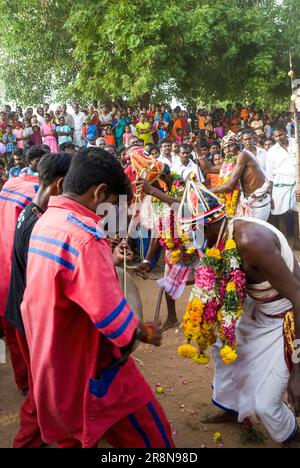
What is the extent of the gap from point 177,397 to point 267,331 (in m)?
1.27

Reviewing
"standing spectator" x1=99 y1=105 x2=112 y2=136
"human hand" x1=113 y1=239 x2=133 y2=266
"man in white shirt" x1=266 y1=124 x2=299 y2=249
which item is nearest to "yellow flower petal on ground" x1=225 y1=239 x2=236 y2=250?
"human hand" x1=113 y1=239 x2=133 y2=266

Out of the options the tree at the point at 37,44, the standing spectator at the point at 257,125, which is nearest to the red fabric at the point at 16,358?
the standing spectator at the point at 257,125

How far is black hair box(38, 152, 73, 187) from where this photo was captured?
2.95 m

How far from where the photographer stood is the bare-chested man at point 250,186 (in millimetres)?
6691

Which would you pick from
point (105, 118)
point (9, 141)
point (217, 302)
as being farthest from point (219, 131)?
point (217, 302)

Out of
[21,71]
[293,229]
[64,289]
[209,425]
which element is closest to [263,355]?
[209,425]

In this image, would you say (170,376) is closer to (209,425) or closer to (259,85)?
(209,425)

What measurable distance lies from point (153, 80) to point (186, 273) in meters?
10.1

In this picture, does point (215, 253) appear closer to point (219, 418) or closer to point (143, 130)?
point (219, 418)

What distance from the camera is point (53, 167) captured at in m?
2.96

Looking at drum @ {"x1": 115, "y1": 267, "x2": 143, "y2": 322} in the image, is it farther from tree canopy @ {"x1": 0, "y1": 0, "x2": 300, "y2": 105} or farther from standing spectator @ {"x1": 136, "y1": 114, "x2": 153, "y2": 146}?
tree canopy @ {"x1": 0, "y1": 0, "x2": 300, "y2": 105}

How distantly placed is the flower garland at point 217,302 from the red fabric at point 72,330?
959mm

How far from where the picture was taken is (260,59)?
53.2 ft

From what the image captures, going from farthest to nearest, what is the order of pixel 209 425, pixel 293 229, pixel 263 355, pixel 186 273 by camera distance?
pixel 293 229 → pixel 186 273 → pixel 209 425 → pixel 263 355
